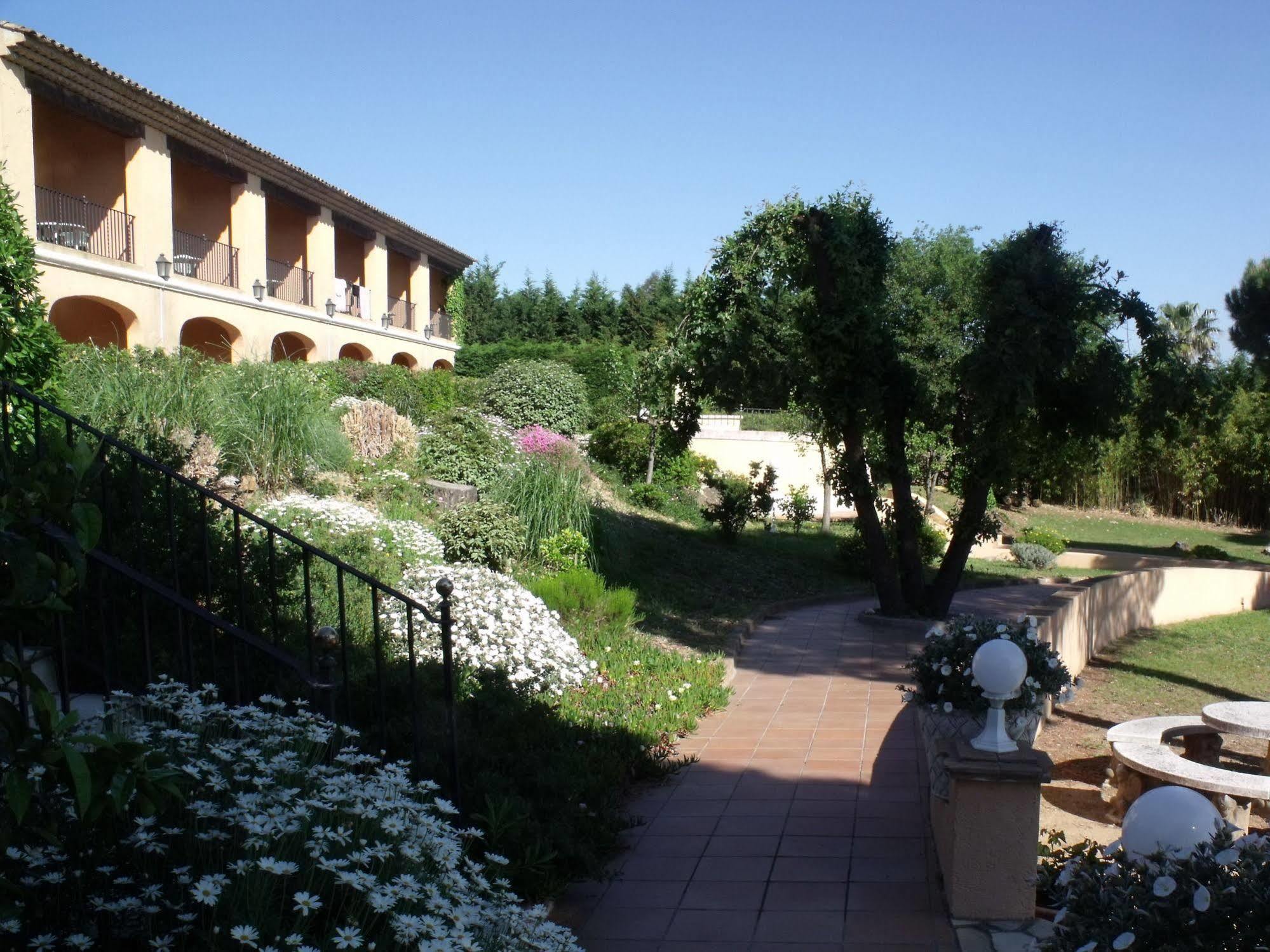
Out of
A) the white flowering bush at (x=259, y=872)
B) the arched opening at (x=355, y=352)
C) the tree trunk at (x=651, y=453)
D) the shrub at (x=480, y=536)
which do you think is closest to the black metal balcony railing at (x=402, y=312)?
the arched opening at (x=355, y=352)

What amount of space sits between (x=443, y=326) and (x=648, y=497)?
16396mm

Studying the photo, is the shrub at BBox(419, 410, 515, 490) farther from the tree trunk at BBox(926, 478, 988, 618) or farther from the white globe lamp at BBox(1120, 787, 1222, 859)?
the white globe lamp at BBox(1120, 787, 1222, 859)

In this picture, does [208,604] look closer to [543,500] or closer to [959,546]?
[543,500]

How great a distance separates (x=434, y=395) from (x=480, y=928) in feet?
62.0

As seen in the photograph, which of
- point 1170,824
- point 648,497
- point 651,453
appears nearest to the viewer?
point 1170,824

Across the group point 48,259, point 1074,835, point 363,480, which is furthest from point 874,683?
point 48,259

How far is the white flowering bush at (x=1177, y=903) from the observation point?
6.43ft

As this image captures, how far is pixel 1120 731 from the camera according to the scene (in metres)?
6.80

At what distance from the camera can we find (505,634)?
7031 millimetres

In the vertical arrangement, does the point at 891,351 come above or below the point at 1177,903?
above

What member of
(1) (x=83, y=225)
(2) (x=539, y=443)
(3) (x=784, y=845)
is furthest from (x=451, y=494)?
(1) (x=83, y=225)

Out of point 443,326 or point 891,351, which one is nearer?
point 891,351

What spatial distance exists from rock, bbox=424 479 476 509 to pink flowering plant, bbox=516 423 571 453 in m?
1.07

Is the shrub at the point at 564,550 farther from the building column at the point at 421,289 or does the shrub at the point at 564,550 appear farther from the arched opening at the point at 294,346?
the building column at the point at 421,289
